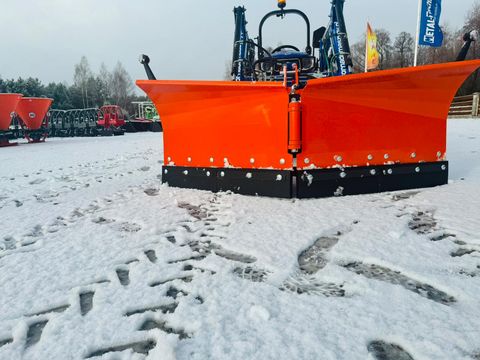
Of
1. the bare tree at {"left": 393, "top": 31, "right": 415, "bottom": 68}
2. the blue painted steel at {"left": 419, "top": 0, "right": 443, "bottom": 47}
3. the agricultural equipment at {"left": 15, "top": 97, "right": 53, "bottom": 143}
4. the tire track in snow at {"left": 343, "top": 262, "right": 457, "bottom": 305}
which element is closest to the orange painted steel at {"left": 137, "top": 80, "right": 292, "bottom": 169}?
the tire track in snow at {"left": 343, "top": 262, "right": 457, "bottom": 305}

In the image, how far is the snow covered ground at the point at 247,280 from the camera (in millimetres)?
1197

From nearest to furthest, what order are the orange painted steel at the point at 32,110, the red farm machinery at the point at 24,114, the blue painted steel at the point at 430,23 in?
the blue painted steel at the point at 430,23
the red farm machinery at the point at 24,114
the orange painted steel at the point at 32,110

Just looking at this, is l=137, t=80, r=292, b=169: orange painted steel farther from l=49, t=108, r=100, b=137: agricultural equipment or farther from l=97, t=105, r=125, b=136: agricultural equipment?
l=49, t=108, r=100, b=137: agricultural equipment

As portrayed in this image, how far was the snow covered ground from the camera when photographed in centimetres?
120

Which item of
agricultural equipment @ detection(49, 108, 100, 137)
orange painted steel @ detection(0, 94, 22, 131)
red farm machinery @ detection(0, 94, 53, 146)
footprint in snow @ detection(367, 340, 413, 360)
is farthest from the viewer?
agricultural equipment @ detection(49, 108, 100, 137)

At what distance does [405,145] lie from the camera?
3336mm

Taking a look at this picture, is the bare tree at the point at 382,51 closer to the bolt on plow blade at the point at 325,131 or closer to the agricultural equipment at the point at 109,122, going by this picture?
the agricultural equipment at the point at 109,122

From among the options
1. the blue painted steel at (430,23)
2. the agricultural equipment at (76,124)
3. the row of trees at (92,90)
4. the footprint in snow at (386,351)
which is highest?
the row of trees at (92,90)

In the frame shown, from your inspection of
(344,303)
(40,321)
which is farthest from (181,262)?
(344,303)

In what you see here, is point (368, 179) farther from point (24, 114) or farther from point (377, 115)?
point (24, 114)

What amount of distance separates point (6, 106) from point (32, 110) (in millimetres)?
1857

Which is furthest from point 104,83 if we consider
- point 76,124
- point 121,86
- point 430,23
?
point 430,23

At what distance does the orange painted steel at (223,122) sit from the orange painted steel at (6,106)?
10584mm

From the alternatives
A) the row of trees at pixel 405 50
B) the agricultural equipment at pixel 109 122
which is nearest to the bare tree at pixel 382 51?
the row of trees at pixel 405 50
